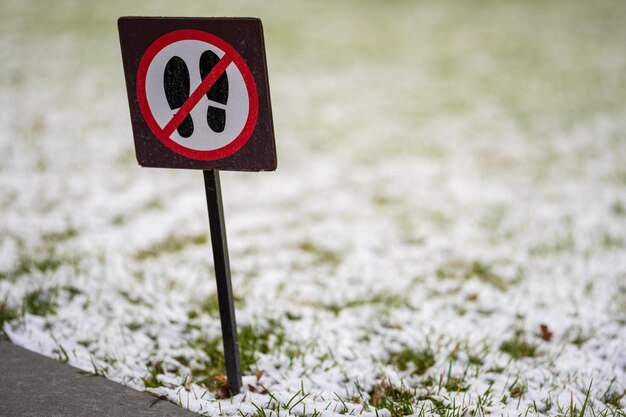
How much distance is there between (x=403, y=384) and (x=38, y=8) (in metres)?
14.2

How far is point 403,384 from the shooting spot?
8.84ft

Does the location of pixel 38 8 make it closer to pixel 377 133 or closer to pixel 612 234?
pixel 377 133

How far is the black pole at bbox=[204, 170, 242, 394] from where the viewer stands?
93.4 inches

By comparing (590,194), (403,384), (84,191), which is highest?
(84,191)

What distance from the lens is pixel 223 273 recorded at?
2455 mm

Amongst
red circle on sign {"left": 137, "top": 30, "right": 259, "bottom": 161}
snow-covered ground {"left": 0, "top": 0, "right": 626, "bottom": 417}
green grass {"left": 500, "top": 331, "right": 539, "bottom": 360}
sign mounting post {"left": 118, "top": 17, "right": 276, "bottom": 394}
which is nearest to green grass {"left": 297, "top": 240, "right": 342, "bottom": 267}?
snow-covered ground {"left": 0, "top": 0, "right": 626, "bottom": 417}

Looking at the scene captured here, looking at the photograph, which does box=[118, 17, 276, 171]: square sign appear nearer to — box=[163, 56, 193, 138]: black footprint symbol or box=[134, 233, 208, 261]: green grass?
box=[163, 56, 193, 138]: black footprint symbol

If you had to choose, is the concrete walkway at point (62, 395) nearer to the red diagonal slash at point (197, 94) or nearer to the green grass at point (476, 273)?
the red diagonal slash at point (197, 94)

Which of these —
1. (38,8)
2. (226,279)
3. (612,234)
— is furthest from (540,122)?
(38,8)

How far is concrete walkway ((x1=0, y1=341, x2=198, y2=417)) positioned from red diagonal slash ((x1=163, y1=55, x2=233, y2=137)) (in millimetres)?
1179

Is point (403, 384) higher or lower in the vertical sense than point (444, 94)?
lower

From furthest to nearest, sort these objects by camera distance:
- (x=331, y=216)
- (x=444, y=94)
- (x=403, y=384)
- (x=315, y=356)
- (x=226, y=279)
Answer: (x=444, y=94), (x=331, y=216), (x=315, y=356), (x=403, y=384), (x=226, y=279)

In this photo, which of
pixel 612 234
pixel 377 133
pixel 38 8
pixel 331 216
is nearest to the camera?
pixel 612 234

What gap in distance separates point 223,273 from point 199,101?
758mm
